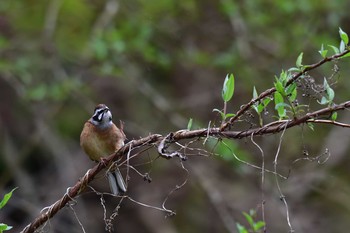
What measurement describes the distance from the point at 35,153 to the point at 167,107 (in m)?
2.56

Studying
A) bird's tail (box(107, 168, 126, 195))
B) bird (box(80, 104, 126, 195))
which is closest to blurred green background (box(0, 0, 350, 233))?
bird (box(80, 104, 126, 195))

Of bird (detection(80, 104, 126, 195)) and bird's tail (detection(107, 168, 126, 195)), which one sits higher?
bird (detection(80, 104, 126, 195))

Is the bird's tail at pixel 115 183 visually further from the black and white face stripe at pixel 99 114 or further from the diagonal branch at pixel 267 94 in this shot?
the diagonal branch at pixel 267 94

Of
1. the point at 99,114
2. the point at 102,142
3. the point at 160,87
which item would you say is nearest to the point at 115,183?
the point at 102,142

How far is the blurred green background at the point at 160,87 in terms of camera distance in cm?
699

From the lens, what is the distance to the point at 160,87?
8953mm

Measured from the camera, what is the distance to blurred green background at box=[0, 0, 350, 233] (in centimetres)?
699

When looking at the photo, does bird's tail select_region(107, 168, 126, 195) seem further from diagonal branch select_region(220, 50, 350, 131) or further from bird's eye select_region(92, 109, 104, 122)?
diagonal branch select_region(220, 50, 350, 131)

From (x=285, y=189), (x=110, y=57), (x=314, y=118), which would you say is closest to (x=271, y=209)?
(x=285, y=189)

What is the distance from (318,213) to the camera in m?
9.23

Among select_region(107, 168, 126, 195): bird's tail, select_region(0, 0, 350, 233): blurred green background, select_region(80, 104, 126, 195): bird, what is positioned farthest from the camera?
select_region(0, 0, 350, 233): blurred green background

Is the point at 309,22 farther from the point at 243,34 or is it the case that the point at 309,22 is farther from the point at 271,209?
the point at 271,209

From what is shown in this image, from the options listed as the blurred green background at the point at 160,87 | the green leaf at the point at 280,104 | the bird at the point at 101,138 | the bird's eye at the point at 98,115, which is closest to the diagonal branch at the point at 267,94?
the green leaf at the point at 280,104

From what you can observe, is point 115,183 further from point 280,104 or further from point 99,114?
point 280,104
